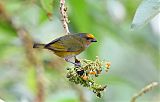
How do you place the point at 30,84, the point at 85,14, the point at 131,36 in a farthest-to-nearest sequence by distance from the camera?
the point at 131,36, the point at 30,84, the point at 85,14

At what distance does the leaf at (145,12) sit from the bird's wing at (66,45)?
238 millimetres

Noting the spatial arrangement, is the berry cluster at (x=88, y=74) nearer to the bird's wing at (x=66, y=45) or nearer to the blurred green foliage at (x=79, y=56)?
the bird's wing at (x=66, y=45)

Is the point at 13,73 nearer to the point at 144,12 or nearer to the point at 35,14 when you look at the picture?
the point at 35,14

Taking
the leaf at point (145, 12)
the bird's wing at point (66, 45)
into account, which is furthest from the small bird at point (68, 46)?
the leaf at point (145, 12)

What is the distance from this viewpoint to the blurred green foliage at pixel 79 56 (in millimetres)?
2295

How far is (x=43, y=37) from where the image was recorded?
9.20 ft

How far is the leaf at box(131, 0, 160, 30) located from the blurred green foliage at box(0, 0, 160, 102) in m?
0.98

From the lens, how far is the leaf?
3.66 feet

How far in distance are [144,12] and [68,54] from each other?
276 millimetres

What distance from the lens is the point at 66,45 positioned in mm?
1328

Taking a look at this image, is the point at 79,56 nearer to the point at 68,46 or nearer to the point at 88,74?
the point at 68,46

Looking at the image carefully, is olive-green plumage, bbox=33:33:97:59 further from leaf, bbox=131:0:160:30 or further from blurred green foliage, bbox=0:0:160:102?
blurred green foliage, bbox=0:0:160:102

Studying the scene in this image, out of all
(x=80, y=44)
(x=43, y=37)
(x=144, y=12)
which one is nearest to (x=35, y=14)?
(x=43, y=37)

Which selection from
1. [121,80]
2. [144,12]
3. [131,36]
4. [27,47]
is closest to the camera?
[144,12]
